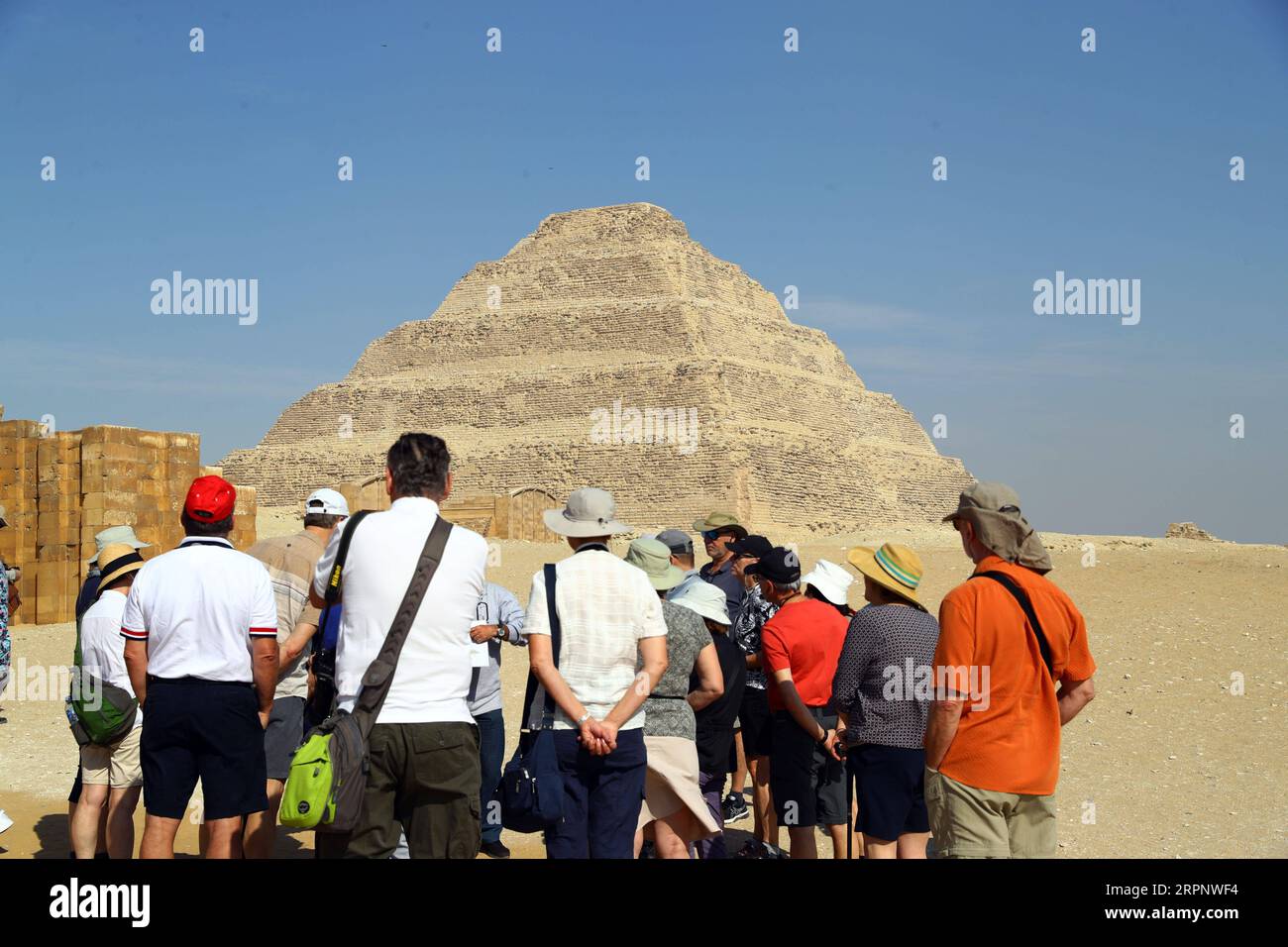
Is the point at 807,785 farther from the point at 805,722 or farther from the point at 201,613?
the point at 201,613

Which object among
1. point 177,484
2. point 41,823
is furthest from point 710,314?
point 41,823

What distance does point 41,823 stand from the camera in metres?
7.23

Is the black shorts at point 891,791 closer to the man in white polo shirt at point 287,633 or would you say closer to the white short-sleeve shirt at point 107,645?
the man in white polo shirt at point 287,633

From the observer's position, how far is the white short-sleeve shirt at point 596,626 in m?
4.21

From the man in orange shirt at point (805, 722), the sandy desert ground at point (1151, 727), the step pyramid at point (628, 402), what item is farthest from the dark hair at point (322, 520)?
the step pyramid at point (628, 402)

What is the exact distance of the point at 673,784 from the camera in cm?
471

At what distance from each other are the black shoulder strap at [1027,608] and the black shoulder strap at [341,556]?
6.51 ft

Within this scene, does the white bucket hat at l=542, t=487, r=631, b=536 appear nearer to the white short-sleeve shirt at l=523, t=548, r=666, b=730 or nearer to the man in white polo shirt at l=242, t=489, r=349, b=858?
the white short-sleeve shirt at l=523, t=548, r=666, b=730

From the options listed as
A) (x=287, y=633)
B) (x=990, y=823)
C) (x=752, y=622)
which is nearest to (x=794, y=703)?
(x=752, y=622)

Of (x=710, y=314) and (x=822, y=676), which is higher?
(x=710, y=314)

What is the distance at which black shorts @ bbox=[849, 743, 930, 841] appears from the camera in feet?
15.2

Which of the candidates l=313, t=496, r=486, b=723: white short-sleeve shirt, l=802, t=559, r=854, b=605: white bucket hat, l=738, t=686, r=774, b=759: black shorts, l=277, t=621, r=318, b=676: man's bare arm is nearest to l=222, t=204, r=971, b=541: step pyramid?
l=738, t=686, r=774, b=759: black shorts
